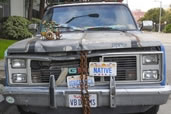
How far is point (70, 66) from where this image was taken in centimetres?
380

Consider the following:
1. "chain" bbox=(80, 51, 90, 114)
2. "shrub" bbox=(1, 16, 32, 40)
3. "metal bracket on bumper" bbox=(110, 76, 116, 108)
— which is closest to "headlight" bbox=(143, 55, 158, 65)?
"metal bracket on bumper" bbox=(110, 76, 116, 108)

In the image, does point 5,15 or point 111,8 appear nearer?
point 111,8

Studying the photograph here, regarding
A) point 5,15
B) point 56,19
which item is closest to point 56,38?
point 56,19

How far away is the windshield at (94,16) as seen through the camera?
5.36m

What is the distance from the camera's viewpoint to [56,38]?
4.17m

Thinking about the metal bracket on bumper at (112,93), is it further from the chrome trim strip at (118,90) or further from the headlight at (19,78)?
the headlight at (19,78)

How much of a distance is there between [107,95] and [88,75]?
1.14 ft

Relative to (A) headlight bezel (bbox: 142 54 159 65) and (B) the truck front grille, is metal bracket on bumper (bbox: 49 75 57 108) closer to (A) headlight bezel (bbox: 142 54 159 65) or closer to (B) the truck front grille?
(B) the truck front grille

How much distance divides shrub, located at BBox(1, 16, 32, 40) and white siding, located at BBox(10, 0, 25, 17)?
2.94 meters

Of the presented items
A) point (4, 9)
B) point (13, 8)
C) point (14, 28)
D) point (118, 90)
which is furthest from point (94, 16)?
point (13, 8)

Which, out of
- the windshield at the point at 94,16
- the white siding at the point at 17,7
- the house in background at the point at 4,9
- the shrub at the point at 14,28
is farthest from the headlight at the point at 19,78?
the white siding at the point at 17,7

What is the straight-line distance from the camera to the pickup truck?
367cm

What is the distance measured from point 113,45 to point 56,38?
907 millimetres

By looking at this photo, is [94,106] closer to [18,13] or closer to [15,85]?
[15,85]
